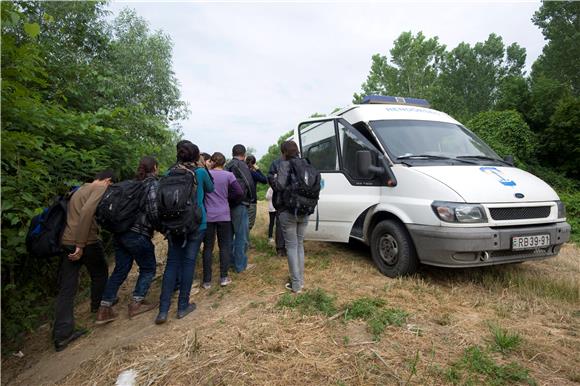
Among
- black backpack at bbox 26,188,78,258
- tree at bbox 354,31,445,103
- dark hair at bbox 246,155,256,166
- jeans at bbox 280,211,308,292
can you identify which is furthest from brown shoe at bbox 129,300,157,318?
tree at bbox 354,31,445,103

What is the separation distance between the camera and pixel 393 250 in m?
4.43

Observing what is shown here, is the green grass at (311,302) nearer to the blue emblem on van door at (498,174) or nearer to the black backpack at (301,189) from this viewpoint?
the black backpack at (301,189)

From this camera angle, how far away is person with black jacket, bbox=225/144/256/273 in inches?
190

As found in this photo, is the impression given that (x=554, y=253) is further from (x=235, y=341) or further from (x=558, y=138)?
(x=558, y=138)

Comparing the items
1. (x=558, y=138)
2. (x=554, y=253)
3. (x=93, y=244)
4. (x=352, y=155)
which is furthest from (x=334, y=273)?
Answer: (x=558, y=138)

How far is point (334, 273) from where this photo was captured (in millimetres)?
4660

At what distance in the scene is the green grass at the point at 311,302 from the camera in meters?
3.44

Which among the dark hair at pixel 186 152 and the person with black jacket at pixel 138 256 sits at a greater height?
the dark hair at pixel 186 152

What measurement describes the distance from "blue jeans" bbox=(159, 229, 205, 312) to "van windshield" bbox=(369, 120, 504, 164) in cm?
276

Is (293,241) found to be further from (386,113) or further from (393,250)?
(386,113)

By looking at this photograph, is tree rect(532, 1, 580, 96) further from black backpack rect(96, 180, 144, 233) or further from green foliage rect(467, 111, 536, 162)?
black backpack rect(96, 180, 144, 233)

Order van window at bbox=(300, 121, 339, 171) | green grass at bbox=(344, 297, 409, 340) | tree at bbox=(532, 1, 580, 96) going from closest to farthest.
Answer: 1. green grass at bbox=(344, 297, 409, 340)
2. van window at bbox=(300, 121, 339, 171)
3. tree at bbox=(532, 1, 580, 96)

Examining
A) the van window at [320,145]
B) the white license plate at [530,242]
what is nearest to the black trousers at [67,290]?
the van window at [320,145]

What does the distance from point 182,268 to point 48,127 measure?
2.05 meters
